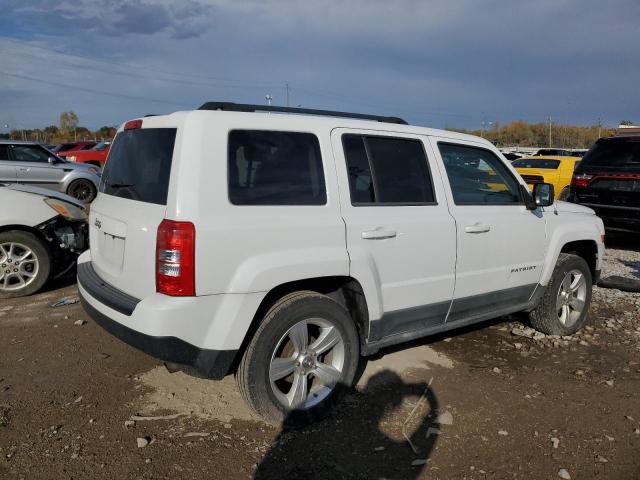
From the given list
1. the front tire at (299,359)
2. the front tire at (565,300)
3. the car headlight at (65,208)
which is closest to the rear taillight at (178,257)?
the front tire at (299,359)

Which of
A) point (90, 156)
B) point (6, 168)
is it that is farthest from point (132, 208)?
point (90, 156)

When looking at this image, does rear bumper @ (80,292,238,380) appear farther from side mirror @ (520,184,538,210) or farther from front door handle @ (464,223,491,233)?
side mirror @ (520,184,538,210)

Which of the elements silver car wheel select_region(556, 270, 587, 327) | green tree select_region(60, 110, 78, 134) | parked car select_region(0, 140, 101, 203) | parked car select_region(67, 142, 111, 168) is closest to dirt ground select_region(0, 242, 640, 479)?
silver car wheel select_region(556, 270, 587, 327)

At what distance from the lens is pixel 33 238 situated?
5.87 metres

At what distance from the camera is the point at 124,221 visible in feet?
10.7

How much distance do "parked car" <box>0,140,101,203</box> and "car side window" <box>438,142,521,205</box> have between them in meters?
→ 11.5

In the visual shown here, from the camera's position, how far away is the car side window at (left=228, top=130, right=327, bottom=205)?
3.08 meters

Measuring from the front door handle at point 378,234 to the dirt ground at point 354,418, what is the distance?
117 cm

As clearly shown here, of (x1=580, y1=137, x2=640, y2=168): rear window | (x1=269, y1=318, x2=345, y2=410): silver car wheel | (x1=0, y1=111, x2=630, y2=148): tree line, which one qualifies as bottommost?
(x1=269, y1=318, x2=345, y2=410): silver car wheel

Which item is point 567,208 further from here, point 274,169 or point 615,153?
point 615,153

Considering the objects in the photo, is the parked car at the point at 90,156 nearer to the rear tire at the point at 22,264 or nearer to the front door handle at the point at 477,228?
the rear tire at the point at 22,264

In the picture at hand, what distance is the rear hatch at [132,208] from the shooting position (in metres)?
3.05

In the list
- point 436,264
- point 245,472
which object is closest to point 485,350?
point 436,264

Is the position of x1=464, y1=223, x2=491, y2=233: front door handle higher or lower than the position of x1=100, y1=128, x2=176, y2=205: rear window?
lower
